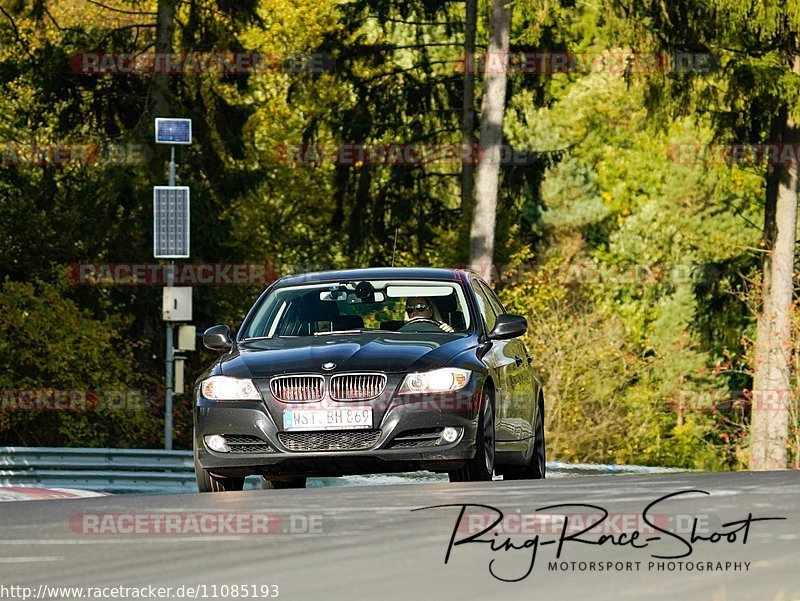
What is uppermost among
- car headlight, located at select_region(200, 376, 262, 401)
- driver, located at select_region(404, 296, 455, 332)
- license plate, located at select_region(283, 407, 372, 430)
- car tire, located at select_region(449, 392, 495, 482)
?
driver, located at select_region(404, 296, 455, 332)

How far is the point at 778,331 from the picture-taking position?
35906 mm

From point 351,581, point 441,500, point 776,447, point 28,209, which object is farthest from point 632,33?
point 351,581

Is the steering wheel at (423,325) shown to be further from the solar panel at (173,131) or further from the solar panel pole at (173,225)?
the solar panel pole at (173,225)

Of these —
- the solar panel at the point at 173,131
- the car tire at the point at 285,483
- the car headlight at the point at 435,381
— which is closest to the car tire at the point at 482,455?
the car headlight at the point at 435,381

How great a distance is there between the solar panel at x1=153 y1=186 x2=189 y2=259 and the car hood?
19.6 m

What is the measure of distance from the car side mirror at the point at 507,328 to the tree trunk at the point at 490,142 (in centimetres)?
1817

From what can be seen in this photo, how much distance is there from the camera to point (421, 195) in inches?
1903

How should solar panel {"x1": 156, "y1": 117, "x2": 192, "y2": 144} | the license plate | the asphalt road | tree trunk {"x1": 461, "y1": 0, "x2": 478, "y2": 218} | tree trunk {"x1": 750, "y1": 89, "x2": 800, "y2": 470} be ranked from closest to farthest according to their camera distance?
the asphalt road, the license plate, solar panel {"x1": 156, "y1": 117, "x2": 192, "y2": 144}, tree trunk {"x1": 750, "y1": 89, "x2": 800, "y2": 470}, tree trunk {"x1": 461, "y1": 0, "x2": 478, "y2": 218}

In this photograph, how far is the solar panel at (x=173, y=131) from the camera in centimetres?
3066

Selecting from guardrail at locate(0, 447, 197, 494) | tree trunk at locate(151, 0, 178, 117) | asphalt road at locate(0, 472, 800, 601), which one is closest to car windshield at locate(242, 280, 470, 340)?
asphalt road at locate(0, 472, 800, 601)

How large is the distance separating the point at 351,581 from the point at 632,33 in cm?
2678

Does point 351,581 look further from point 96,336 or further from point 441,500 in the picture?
point 96,336

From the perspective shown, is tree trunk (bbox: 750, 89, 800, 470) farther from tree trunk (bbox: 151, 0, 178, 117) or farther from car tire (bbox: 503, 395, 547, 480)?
car tire (bbox: 503, 395, 547, 480)

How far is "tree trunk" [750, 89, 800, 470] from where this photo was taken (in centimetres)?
3528
